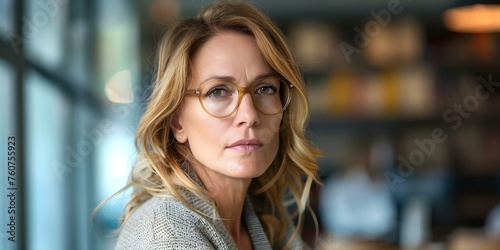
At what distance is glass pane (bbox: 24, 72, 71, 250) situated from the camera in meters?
2.52

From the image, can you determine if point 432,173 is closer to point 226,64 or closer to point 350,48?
point 350,48

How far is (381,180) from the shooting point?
4.32 metres

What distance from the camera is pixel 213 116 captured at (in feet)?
4.07

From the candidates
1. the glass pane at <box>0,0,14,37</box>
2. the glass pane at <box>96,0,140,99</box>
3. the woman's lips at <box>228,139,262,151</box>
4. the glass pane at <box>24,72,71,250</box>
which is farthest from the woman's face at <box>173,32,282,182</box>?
the glass pane at <box>96,0,140,99</box>

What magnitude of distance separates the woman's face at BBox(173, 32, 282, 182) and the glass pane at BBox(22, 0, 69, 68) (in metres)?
1.25

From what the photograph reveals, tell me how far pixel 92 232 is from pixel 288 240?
1990mm

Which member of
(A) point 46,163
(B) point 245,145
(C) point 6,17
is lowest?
(B) point 245,145

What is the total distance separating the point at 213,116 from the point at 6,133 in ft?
1.90

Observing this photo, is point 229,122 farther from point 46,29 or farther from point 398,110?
point 398,110

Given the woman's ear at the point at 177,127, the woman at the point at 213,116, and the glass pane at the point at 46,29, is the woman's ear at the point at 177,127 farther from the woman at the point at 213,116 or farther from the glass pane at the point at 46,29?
the glass pane at the point at 46,29

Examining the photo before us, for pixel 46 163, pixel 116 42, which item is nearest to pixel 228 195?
pixel 46 163

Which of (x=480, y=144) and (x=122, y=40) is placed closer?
(x=122, y=40)

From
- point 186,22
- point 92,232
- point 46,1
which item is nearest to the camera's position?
point 186,22

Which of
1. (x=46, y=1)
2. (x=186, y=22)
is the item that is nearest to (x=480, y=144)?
(x=46, y=1)
